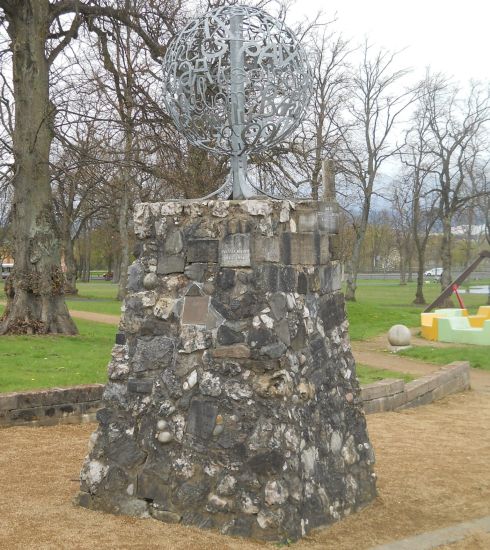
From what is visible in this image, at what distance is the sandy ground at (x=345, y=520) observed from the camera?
16.8ft

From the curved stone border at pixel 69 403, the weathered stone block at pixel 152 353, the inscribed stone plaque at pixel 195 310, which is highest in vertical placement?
the inscribed stone plaque at pixel 195 310

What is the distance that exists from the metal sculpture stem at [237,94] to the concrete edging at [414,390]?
4892 mm

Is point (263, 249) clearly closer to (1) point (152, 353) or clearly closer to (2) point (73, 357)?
Answer: (1) point (152, 353)

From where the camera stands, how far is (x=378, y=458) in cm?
796

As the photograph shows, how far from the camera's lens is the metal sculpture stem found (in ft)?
18.9

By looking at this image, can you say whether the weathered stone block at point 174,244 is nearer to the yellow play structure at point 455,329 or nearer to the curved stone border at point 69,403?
the curved stone border at point 69,403

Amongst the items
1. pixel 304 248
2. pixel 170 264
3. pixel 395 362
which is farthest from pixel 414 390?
pixel 170 264

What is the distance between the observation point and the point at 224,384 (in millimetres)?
5430

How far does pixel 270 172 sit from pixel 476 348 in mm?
7707

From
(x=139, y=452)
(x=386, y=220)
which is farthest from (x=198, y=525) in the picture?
(x=386, y=220)

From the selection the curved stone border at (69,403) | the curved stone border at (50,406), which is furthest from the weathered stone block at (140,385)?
the curved stone border at (50,406)

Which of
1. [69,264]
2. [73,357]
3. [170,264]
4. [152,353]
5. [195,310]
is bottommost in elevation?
[73,357]

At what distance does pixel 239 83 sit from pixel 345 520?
354cm

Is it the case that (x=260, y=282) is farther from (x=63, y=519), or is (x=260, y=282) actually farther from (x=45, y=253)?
(x=45, y=253)
